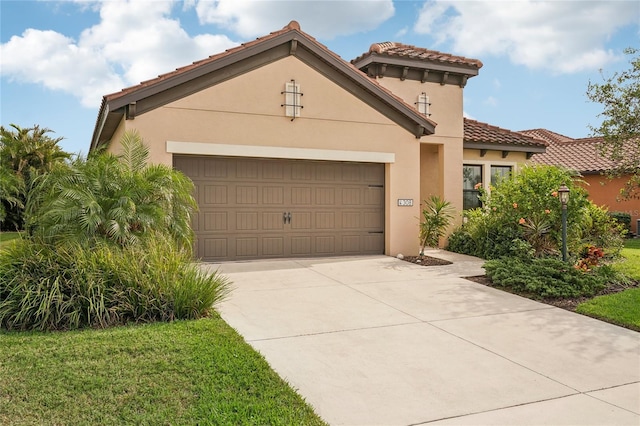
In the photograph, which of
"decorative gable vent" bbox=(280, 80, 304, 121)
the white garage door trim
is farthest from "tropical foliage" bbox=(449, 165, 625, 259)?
"decorative gable vent" bbox=(280, 80, 304, 121)

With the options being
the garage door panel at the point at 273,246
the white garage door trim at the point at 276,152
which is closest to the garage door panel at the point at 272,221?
the garage door panel at the point at 273,246

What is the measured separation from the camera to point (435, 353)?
556cm

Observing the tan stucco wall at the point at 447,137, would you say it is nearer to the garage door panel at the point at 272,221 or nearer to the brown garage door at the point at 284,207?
the brown garage door at the point at 284,207

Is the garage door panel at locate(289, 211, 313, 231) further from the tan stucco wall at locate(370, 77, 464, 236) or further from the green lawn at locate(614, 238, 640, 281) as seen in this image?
the green lawn at locate(614, 238, 640, 281)

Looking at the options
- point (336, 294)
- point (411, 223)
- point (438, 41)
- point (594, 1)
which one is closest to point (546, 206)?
point (411, 223)

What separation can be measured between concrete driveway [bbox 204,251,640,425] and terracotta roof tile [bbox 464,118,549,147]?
854 cm

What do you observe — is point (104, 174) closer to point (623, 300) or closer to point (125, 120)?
point (125, 120)

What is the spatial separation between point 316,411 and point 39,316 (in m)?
3.81

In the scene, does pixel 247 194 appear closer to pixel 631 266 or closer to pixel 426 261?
pixel 426 261

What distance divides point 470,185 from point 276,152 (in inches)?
317

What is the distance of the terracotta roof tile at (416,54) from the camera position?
49.0 ft

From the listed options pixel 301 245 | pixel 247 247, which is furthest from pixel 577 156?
pixel 247 247

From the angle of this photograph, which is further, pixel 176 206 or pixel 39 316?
pixel 176 206

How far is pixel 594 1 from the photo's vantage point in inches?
425
